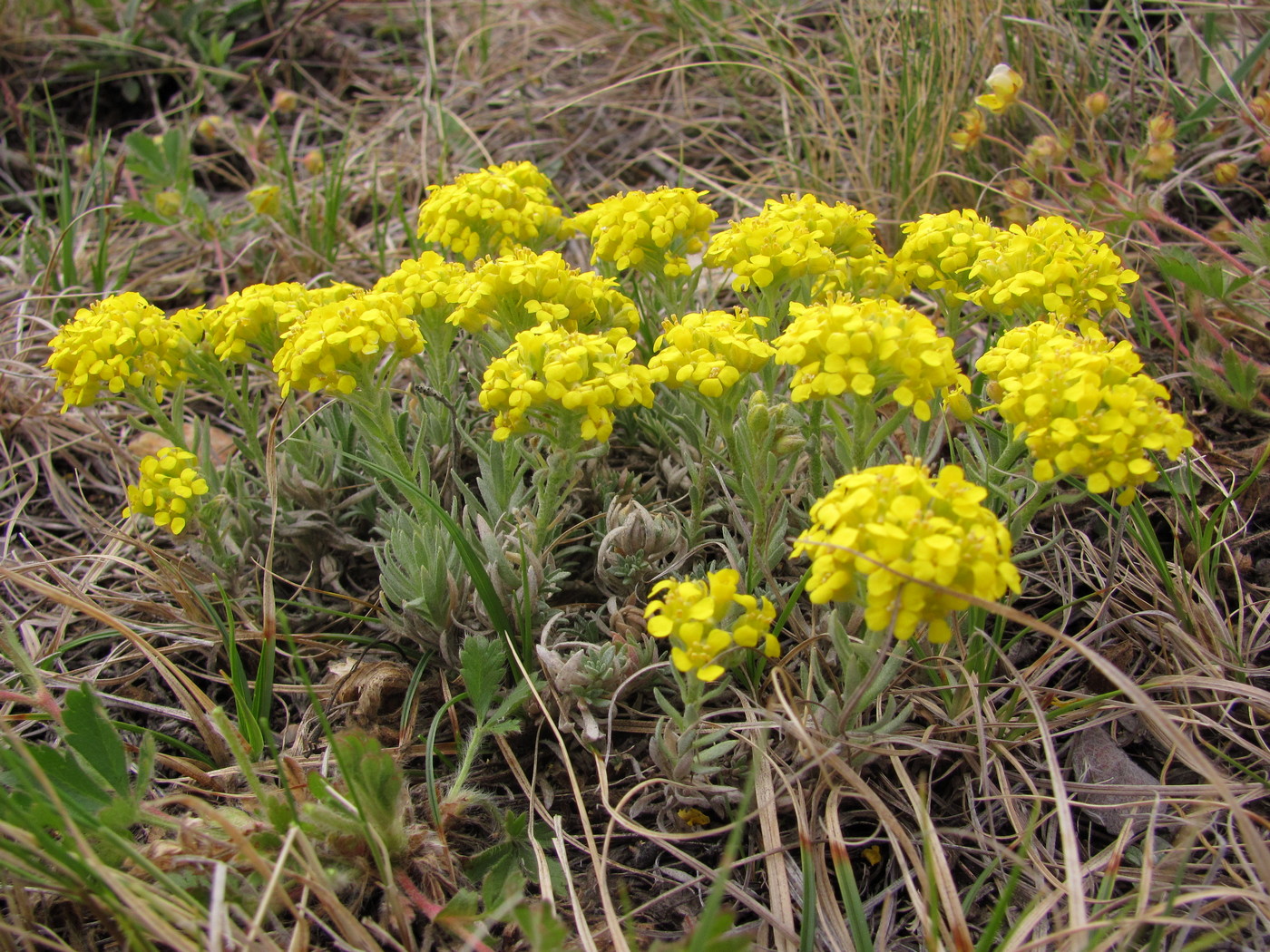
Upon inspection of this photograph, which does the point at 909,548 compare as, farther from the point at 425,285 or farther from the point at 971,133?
the point at 971,133

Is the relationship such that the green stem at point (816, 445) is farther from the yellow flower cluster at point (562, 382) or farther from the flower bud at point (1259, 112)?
the flower bud at point (1259, 112)

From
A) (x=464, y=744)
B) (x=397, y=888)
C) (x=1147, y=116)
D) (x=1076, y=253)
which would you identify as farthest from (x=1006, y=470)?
(x=1147, y=116)

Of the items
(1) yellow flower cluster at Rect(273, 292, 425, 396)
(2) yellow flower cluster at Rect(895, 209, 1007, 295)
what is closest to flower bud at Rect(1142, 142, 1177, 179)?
(2) yellow flower cluster at Rect(895, 209, 1007, 295)

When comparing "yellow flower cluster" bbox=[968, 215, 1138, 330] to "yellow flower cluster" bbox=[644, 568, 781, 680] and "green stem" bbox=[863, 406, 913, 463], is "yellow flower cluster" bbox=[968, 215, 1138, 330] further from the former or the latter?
"yellow flower cluster" bbox=[644, 568, 781, 680]

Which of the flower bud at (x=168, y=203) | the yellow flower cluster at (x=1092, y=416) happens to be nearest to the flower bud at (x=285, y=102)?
the flower bud at (x=168, y=203)

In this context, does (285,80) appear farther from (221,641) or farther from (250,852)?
(250,852)

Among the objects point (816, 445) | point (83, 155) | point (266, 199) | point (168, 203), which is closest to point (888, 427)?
point (816, 445)
